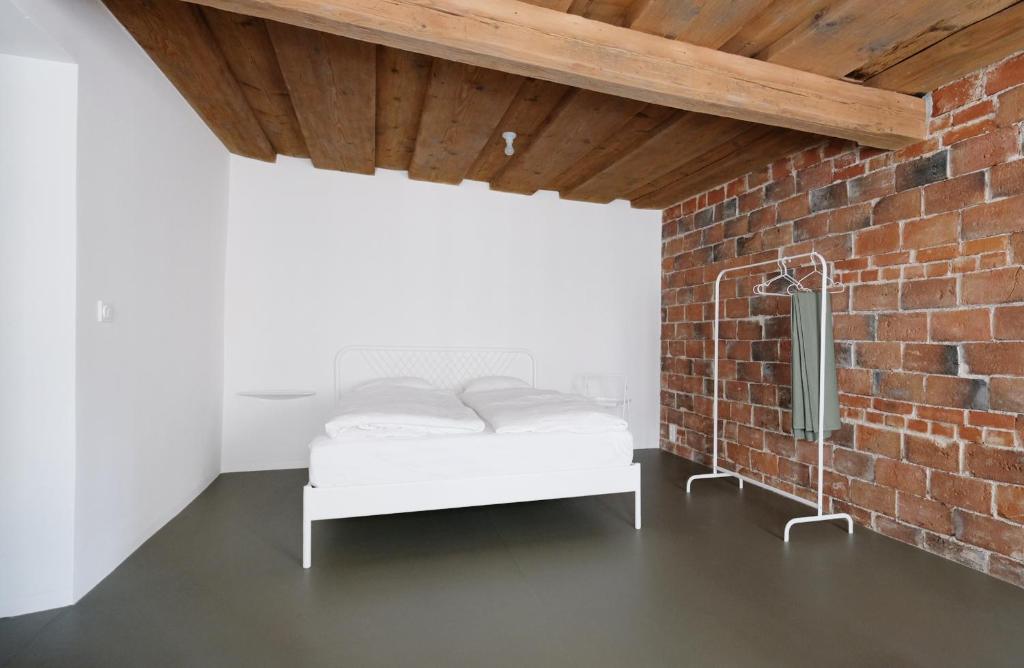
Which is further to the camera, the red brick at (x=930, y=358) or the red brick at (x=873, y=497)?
the red brick at (x=873, y=497)

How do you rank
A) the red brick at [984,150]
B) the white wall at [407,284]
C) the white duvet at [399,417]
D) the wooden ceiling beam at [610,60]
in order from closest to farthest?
the wooden ceiling beam at [610,60], the red brick at [984,150], the white duvet at [399,417], the white wall at [407,284]

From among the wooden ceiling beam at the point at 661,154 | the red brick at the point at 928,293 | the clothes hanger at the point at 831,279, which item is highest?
the wooden ceiling beam at the point at 661,154

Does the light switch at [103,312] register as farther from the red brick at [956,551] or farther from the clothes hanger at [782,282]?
the red brick at [956,551]

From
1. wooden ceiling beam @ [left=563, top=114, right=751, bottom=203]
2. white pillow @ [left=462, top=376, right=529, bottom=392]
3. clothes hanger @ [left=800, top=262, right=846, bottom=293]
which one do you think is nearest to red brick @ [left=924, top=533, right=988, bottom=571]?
clothes hanger @ [left=800, top=262, right=846, bottom=293]

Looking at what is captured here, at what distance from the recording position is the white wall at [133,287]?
215 centimetres

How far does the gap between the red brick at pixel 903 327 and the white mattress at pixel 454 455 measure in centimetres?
166

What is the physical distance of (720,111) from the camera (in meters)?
2.55

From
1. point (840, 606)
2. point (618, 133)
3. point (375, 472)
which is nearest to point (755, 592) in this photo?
point (840, 606)

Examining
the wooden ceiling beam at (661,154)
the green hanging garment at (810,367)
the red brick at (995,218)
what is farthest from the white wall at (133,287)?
the red brick at (995,218)

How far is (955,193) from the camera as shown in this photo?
2670 millimetres

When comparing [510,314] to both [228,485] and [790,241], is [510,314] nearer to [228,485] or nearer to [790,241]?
[790,241]

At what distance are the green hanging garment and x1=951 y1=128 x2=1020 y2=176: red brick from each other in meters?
0.94

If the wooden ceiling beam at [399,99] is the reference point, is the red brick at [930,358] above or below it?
below

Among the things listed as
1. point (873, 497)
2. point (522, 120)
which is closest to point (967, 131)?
point (873, 497)
